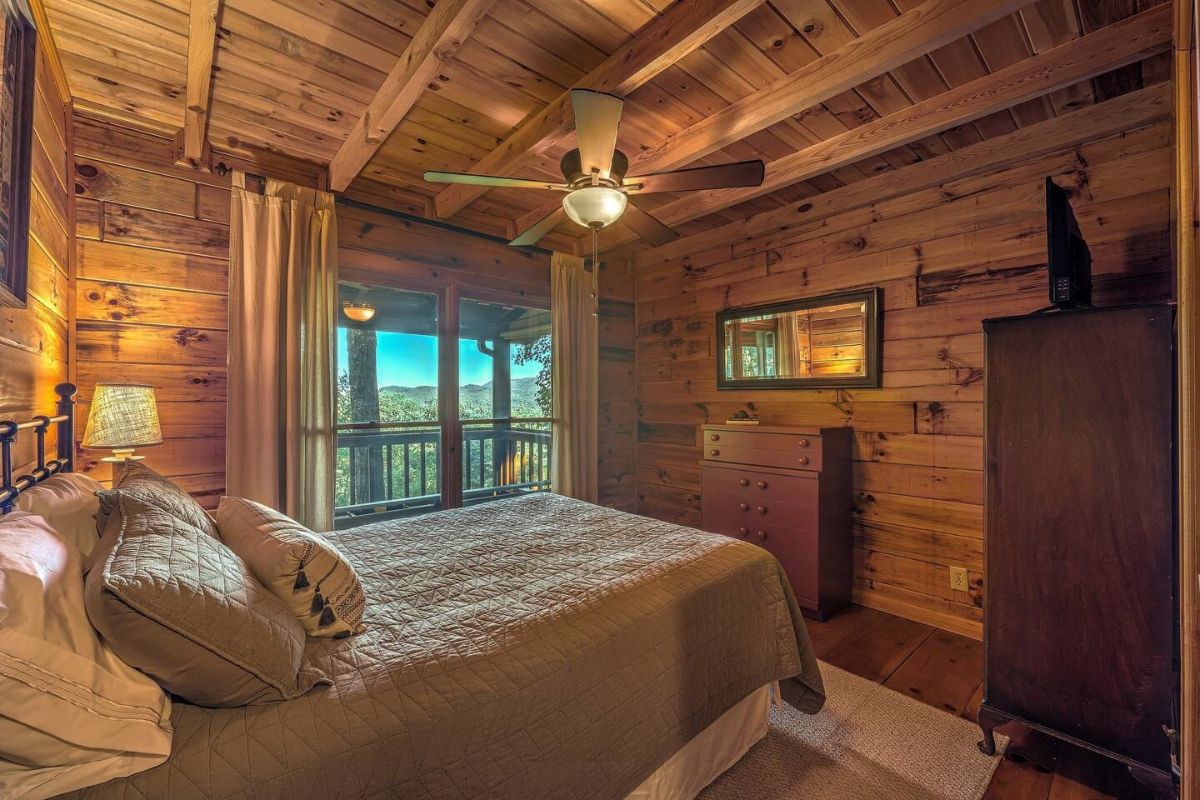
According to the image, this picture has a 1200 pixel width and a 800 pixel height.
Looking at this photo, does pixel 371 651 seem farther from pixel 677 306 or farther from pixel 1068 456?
pixel 677 306

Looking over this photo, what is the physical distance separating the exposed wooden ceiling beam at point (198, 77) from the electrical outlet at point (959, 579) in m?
4.12

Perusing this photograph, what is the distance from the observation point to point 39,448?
1738 millimetres

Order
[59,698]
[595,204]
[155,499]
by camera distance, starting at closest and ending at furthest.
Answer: [59,698] < [155,499] < [595,204]

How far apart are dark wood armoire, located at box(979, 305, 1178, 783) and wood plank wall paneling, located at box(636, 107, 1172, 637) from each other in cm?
46

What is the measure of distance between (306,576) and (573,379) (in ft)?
9.81

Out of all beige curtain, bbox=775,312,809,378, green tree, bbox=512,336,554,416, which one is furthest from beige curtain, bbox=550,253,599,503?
beige curtain, bbox=775,312,809,378

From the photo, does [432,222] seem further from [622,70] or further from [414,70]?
[622,70]

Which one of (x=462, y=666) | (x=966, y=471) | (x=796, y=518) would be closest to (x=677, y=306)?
(x=796, y=518)

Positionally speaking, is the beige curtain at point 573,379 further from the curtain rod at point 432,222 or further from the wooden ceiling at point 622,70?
the wooden ceiling at point 622,70

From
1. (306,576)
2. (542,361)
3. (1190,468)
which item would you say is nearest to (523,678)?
(306,576)

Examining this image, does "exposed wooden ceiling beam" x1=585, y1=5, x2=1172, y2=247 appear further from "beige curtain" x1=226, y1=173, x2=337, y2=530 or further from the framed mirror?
"beige curtain" x1=226, y1=173, x2=337, y2=530

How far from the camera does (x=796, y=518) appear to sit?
3023 mm

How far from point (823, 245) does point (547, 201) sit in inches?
→ 74.0

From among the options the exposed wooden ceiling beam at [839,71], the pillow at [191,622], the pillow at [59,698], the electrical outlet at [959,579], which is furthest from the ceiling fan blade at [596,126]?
the electrical outlet at [959,579]
